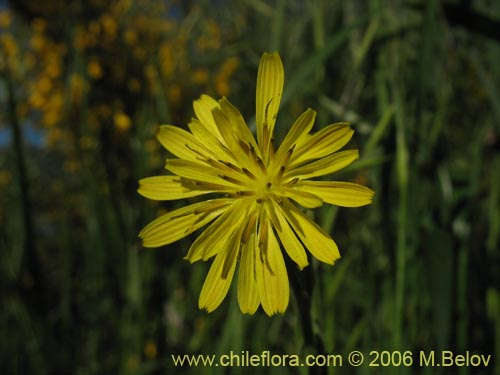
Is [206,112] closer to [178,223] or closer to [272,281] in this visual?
[178,223]

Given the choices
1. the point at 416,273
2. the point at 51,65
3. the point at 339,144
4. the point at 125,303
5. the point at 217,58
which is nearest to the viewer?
the point at 339,144

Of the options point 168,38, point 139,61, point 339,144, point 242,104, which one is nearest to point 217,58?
point 242,104

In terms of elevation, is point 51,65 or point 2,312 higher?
point 51,65

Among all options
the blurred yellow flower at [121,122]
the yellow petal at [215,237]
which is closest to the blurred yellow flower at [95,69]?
the blurred yellow flower at [121,122]

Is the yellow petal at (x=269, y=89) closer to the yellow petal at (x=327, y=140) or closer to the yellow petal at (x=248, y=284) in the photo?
the yellow petal at (x=327, y=140)

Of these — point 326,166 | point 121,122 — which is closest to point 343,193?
point 326,166

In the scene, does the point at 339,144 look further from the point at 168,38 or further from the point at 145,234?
the point at 168,38

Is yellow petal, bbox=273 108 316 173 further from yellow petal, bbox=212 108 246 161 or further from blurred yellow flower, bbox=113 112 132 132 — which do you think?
blurred yellow flower, bbox=113 112 132 132
